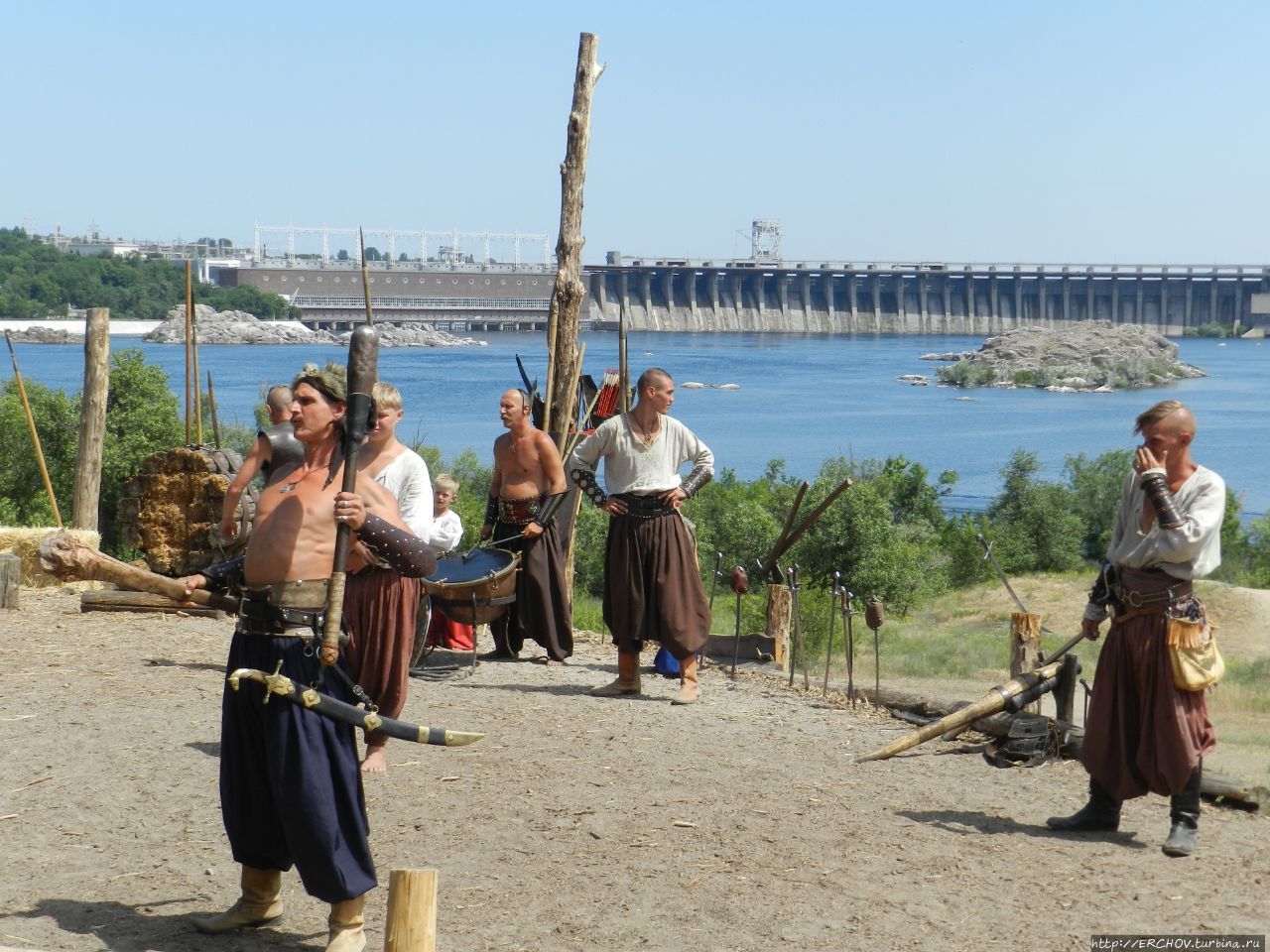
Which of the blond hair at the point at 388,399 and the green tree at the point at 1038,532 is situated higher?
the blond hair at the point at 388,399

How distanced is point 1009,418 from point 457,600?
239ft

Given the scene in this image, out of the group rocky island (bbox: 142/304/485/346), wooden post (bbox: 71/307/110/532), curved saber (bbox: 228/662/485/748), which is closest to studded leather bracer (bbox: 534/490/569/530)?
curved saber (bbox: 228/662/485/748)

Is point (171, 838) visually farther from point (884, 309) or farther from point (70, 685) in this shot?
point (884, 309)

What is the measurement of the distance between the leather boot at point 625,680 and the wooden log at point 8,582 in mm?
3922

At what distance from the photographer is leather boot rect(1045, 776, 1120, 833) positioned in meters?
5.11

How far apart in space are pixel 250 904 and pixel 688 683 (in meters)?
3.64

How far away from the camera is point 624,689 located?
295 inches

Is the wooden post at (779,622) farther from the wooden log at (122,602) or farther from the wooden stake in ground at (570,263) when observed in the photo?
A: the wooden log at (122,602)

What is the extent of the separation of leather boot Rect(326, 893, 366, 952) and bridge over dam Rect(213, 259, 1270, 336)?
105849 mm

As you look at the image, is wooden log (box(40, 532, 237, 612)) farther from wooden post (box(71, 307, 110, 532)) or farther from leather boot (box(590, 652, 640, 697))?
wooden post (box(71, 307, 110, 532))

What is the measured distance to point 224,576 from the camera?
4.09 metres

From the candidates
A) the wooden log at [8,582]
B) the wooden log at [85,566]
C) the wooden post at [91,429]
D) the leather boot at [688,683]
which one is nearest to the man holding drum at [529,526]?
Answer: the leather boot at [688,683]

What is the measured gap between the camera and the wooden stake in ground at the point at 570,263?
374 inches

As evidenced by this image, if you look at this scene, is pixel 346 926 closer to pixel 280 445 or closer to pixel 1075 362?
pixel 280 445
